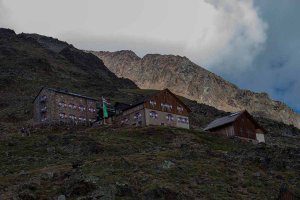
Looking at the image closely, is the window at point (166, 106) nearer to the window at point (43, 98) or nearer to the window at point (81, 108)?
the window at point (81, 108)

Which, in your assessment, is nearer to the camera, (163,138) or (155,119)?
(163,138)

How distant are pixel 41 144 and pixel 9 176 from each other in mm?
20464

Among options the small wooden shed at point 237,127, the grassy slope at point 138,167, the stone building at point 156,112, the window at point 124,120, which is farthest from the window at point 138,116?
the grassy slope at point 138,167

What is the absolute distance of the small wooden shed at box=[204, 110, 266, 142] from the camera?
11412 cm

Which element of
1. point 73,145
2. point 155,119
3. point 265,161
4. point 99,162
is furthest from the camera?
point 155,119

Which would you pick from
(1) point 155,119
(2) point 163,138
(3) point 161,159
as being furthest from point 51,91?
(3) point 161,159

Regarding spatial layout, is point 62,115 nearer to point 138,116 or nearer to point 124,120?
point 124,120

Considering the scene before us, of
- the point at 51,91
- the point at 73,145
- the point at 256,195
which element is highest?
the point at 51,91

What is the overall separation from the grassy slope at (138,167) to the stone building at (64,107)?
1309 inches

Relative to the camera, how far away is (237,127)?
114875mm

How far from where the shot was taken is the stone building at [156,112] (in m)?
115

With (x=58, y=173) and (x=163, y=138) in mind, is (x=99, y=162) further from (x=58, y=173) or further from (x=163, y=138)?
(x=163, y=138)

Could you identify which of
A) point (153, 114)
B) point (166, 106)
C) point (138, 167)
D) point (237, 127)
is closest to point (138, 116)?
point (153, 114)

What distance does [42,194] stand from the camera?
5375 cm
